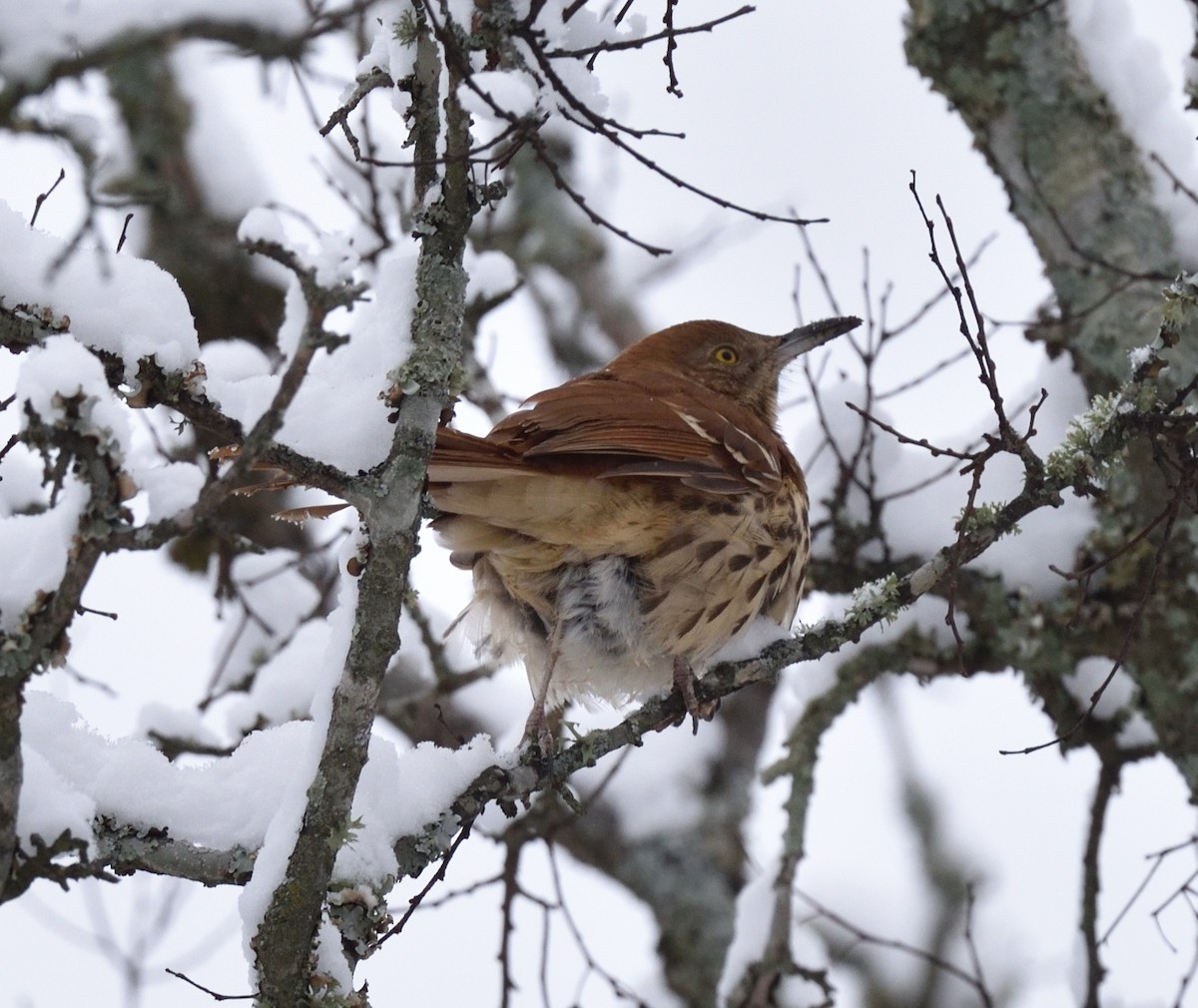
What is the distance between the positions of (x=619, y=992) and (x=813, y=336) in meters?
2.33

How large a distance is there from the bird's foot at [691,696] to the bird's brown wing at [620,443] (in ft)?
1.55

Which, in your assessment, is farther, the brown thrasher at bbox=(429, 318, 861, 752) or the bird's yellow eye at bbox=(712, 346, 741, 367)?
the bird's yellow eye at bbox=(712, 346, 741, 367)

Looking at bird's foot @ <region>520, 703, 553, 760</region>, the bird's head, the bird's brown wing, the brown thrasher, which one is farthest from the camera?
the bird's head

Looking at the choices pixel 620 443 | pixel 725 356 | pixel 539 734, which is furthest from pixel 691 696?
pixel 725 356

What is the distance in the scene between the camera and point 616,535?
3467 mm

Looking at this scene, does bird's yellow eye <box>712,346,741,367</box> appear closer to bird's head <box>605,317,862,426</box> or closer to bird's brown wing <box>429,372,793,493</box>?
bird's head <box>605,317,862,426</box>

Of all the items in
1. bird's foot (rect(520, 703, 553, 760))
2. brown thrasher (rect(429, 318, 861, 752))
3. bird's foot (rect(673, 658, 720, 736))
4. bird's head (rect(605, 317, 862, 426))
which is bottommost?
bird's foot (rect(520, 703, 553, 760))

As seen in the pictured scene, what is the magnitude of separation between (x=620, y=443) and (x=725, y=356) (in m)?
1.58

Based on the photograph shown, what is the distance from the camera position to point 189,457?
5863 millimetres

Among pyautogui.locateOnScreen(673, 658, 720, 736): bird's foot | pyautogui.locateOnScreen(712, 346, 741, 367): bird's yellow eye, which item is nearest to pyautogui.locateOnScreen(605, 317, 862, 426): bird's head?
pyautogui.locateOnScreen(712, 346, 741, 367): bird's yellow eye

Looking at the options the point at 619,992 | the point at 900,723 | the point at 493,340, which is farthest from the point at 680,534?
the point at 900,723

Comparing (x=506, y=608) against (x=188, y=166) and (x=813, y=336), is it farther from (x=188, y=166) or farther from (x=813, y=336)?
(x=188, y=166)

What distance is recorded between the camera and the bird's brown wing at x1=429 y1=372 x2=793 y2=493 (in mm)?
3098

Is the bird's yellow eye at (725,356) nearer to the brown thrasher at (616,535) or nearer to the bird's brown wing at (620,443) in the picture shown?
the bird's brown wing at (620,443)
